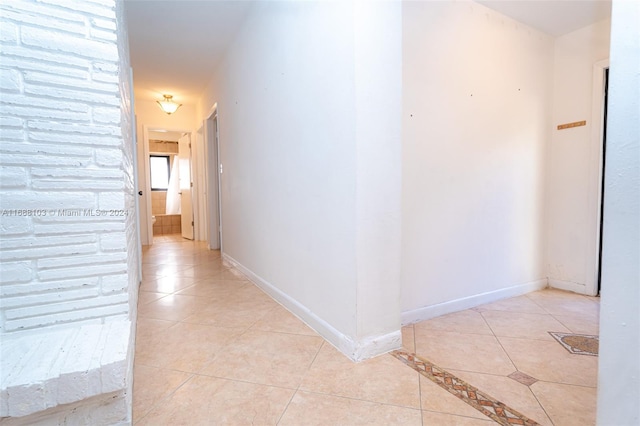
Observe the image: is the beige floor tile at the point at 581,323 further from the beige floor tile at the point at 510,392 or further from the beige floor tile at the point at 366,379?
the beige floor tile at the point at 366,379

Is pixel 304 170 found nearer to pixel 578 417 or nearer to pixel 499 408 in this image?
pixel 499 408

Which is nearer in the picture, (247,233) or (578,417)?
(578,417)

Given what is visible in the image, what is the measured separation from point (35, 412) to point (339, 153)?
1515 millimetres

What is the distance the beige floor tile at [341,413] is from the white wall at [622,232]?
0.68m

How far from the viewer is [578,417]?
1.18 m

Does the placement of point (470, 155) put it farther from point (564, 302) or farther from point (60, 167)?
point (60, 167)

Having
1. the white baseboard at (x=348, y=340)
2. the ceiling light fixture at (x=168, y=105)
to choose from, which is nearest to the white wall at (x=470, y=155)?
the white baseboard at (x=348, y=340)

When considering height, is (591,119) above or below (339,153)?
above

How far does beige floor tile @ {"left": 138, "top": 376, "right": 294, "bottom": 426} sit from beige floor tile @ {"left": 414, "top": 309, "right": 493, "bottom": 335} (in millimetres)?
1100

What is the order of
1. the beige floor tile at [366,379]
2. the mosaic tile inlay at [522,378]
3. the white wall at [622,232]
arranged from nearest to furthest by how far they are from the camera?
the white wall at [622,232], the beige floor tile at [366,379], the mosaic tile inlay at [522,378]

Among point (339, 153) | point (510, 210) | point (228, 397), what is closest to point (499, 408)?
point (228, 397)

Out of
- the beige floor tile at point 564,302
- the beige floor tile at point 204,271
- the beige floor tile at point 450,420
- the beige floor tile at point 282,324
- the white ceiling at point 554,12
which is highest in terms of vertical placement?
the white ceiling at point 554,12

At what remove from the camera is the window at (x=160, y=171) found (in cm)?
837

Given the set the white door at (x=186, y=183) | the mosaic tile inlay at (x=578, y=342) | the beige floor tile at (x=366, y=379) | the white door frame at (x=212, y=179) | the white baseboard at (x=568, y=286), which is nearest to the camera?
the beige floor tile at (x=366, y=379)
